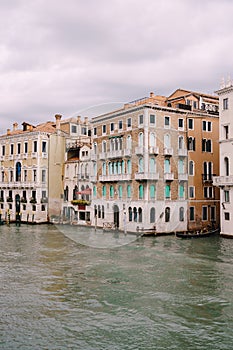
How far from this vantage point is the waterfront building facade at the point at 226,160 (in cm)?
2255

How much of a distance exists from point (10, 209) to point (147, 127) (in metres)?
16.7

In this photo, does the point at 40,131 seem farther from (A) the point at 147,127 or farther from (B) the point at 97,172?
(A) the point at 147,127

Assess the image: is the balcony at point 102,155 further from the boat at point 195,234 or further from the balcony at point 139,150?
the boat at point 195,234

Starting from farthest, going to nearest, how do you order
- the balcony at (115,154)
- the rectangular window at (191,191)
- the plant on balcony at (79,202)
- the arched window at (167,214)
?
the plant on balcony at (79,202), the rectangular window at (191,191), the balcony at (115,154), the arched window at (167,214)

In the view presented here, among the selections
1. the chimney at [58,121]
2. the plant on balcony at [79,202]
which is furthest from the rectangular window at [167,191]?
the chimney at [58,121]

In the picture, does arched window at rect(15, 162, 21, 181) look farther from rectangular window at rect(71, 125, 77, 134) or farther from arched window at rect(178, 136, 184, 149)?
arched window at rect(178, 136, 184, 149)

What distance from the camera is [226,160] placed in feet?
76.4

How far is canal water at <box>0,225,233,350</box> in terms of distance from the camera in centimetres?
820

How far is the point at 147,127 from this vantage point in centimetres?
2406

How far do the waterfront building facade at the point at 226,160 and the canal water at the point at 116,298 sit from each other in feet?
13.7

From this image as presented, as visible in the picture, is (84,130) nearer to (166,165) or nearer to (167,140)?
(167,140)

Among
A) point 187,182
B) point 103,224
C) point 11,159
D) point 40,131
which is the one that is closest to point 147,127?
point 187,182

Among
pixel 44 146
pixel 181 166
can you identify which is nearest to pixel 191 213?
pixel 181 166

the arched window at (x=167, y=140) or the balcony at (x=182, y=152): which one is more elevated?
the arched window at (x=167, y=140)
